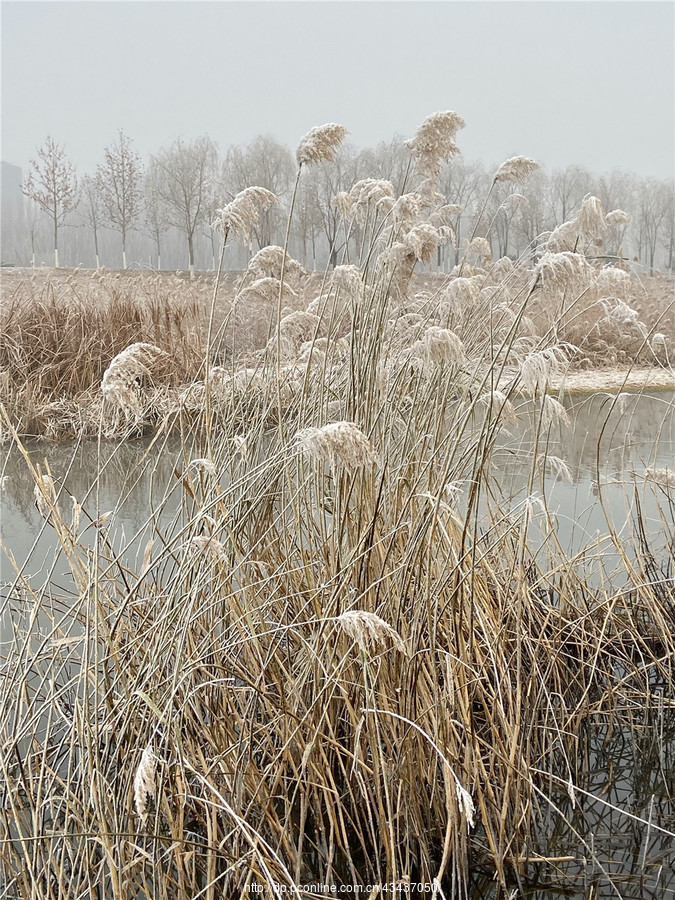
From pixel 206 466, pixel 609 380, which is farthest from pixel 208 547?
pixel 609 380

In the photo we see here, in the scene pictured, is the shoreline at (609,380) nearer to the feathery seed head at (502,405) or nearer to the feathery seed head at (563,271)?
the feathery seed head at (502,405)

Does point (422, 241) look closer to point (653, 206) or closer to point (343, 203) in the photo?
point (343, 203)

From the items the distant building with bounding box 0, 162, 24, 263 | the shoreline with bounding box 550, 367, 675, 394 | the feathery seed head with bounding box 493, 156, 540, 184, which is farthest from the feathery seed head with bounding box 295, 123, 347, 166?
the distant building with bounding box 0, 162, 24, 263

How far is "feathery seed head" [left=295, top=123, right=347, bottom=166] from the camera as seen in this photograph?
1.21m

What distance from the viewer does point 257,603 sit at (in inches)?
52.3

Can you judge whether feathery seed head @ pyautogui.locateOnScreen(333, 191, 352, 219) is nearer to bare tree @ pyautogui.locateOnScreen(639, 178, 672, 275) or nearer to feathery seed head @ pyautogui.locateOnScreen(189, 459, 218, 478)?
feathery seed head @ pyautogui.locateOnScreen(189, 459, 218, 478)

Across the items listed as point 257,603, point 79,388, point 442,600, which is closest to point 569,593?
point 442,600

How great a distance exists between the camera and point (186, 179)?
80.6 ft

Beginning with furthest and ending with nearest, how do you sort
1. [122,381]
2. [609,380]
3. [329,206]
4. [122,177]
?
1. [122,177]
2. [609,380]
3. [329,206]
4. [122,381]

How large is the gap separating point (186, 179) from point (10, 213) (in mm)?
28964

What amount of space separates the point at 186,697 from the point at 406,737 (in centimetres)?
36

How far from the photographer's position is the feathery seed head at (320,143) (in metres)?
1.21

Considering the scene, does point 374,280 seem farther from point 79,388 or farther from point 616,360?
point 616,360

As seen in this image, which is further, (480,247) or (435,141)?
(480,247)
